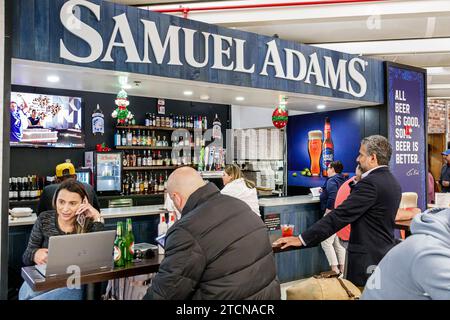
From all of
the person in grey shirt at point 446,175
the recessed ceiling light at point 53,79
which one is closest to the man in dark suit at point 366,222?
the recessed ceiling light at point 53,79

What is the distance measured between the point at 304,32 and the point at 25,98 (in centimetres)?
462

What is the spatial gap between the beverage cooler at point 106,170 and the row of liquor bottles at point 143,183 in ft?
1.08

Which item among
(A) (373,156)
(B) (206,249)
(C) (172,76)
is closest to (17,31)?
(C) (172,76)

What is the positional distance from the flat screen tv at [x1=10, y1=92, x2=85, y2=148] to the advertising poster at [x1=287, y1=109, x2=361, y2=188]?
3916mm

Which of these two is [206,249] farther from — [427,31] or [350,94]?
[427,31]

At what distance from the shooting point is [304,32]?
19.0ft

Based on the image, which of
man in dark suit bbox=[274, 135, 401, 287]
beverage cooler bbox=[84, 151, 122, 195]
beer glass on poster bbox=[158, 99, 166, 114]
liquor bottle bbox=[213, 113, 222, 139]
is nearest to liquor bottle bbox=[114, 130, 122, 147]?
beverage cooler bbox=[84, 151, 122, 195]

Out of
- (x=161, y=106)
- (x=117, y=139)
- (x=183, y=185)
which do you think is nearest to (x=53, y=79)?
(x=183, y=185)

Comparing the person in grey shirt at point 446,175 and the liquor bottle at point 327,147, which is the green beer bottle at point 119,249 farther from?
the person in grey shirt at point 446,175

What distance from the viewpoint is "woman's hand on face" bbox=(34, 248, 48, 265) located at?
2.81 m

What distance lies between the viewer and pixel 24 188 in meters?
6.30

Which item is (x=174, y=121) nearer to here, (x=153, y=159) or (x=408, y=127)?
(x=153, y=159)

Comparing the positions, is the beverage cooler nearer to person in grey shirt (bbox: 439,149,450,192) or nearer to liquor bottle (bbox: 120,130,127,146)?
liquor bottle (bbox: 120,130,127,146)

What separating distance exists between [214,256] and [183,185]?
47 cm
